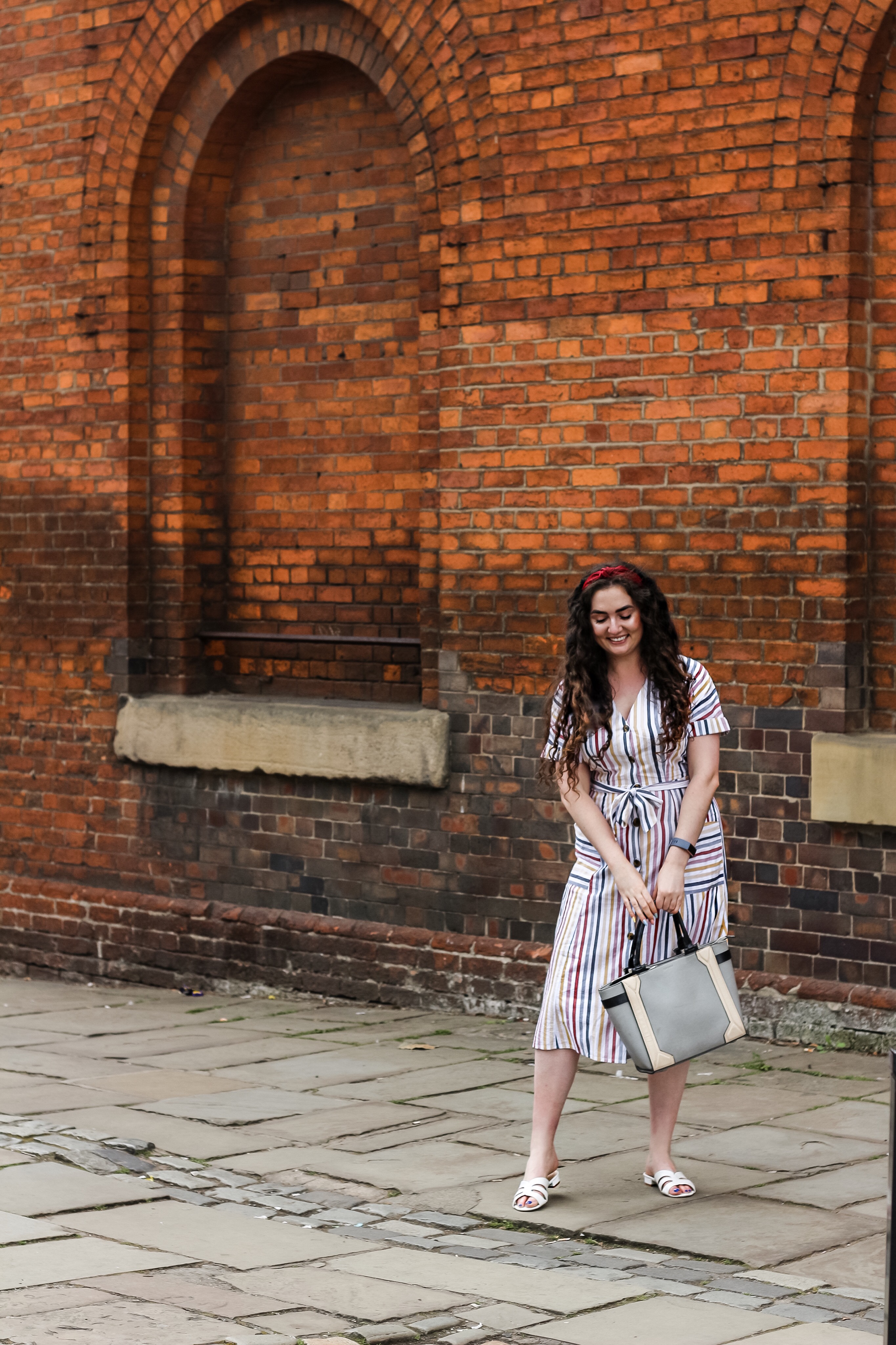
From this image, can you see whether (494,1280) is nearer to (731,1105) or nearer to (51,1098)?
(731,1105)

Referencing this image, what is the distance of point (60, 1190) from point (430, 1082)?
5.78ft

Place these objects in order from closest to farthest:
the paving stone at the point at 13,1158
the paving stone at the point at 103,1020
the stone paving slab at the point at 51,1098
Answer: the paving stone at the point at 13,1158 < the stone paving slab at the point at 51,1098 < the paving stone at the point at 103,1020

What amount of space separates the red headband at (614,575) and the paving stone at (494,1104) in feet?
6.60

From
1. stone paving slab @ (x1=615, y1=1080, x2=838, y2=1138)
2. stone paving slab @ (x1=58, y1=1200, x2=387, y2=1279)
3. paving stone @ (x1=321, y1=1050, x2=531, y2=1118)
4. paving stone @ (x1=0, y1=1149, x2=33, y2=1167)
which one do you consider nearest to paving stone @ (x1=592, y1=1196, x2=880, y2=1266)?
stone paving slab @ (x1=58, y1=1200, x2=387, y2=1279)

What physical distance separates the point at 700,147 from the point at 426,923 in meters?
3.48

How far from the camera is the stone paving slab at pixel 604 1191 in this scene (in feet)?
17.1

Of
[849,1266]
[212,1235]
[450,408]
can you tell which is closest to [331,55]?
[450,408]

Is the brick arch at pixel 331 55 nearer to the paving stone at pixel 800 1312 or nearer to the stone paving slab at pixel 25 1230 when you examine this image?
the stone paving slab at pixel 25 1230

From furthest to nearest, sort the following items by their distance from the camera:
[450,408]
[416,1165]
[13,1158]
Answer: [450,408], [13,1158], [416,1165]

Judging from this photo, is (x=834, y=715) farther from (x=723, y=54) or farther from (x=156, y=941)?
(x=156, y=941)

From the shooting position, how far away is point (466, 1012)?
26.8ft

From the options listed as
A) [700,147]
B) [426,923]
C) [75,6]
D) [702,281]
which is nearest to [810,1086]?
[426,923]

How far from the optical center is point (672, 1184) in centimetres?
536

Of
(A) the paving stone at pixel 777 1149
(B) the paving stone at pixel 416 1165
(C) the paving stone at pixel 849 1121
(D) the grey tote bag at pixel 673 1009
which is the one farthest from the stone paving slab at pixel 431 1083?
(D) the grey tote bag at pixel 673 1009
